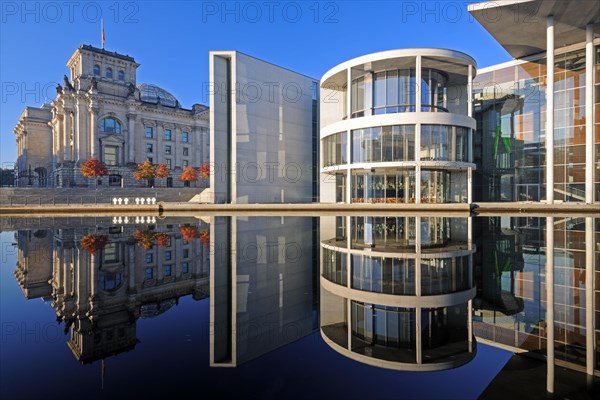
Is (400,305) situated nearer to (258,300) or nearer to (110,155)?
(258,300)

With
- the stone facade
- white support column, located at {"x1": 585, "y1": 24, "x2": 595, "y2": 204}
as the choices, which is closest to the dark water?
white support column, located at {"x1": 585, "y1": 24, "x2": 595, "y2": 204}

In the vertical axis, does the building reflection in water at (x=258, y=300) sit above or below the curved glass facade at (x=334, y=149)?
below

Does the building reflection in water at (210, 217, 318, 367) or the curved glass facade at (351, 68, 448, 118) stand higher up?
the curved glass facade at (351, 68, 448, 118)

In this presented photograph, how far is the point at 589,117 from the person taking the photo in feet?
94.7

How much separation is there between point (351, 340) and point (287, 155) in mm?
38485

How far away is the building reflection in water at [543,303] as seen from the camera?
12.6ft

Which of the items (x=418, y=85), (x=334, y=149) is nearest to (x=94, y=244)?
(x=334, y=149)

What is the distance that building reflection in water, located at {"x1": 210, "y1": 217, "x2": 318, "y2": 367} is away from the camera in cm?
416

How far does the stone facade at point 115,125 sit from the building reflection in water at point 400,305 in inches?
2423

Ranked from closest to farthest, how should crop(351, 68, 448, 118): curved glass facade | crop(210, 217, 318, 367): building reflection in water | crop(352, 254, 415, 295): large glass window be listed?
crop(210, 217, 318, 367): building reflection in water → crop(352, 254, 415, 295): large glass window → crop(351, 68, 448, 118): curved glass facade

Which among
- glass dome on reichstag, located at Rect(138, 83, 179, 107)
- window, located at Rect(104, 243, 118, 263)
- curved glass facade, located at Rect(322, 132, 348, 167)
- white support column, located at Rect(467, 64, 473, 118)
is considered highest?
glass dome on reichstag, located at Rect(138, 83, 179, 107)

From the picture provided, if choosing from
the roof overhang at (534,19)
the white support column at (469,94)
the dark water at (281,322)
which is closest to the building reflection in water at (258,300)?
the dark water at (281,322)

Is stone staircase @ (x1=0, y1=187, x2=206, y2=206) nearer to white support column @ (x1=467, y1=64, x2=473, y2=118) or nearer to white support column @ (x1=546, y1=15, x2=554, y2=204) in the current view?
white support column @ (x1=467, y1=64, x2=473, y2=118)

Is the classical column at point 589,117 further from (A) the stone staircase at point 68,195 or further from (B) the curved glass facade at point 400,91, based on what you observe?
(A) the stone staircase at point 68,195
